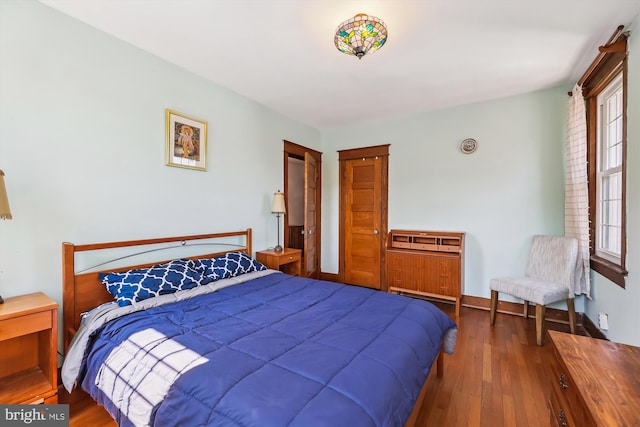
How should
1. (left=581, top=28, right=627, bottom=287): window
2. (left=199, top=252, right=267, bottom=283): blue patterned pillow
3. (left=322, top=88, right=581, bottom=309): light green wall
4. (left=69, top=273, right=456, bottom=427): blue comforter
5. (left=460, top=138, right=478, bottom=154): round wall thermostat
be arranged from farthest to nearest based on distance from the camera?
(left=460, top=138, right=478, bottom=154): round wall thermostat, (left=322, top=88, right=581, bottom=309): light green wall, (left=199, top=252, right=267, bottom=283): blue patterned pillow, (left=581, top=28, right=627, bottom=287): window, (left=69, top=273, right=456, bottom=427): blue comforter

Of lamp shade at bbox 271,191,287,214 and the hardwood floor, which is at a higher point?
lamp shade at bbox 271,191,287,214

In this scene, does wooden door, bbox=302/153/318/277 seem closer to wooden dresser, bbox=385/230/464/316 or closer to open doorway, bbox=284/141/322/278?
A: open doorway, bbox=284/141/322/278

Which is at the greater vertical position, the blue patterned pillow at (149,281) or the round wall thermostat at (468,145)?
the round wall thermostat at (468,145)

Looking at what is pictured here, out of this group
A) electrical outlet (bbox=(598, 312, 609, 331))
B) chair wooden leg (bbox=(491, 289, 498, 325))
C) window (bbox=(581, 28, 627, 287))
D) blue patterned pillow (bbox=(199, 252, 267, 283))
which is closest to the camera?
window (bbox=(581, 28, 627, 287))

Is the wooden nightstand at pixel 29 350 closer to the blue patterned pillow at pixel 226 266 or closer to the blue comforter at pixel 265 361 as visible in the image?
the blue comforter at pixel 265 361

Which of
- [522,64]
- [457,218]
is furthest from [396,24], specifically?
[457,218]

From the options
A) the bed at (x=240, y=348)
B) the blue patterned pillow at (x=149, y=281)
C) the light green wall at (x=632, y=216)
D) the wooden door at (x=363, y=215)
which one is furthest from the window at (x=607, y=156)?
the blue patterned pillow at (x=149, y=281)

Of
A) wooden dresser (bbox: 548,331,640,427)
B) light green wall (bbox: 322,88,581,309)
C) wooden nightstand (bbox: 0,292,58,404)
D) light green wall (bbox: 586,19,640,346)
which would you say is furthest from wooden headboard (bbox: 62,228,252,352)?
light green wall (bbox: 586,19,640,346)

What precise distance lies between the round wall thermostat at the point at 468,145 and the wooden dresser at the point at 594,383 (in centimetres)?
265

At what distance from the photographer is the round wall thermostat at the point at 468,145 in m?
3.45

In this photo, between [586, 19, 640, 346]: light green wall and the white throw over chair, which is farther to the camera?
the white throw over chair

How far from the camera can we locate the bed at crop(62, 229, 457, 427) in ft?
3.28

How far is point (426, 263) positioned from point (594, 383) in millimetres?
2461
